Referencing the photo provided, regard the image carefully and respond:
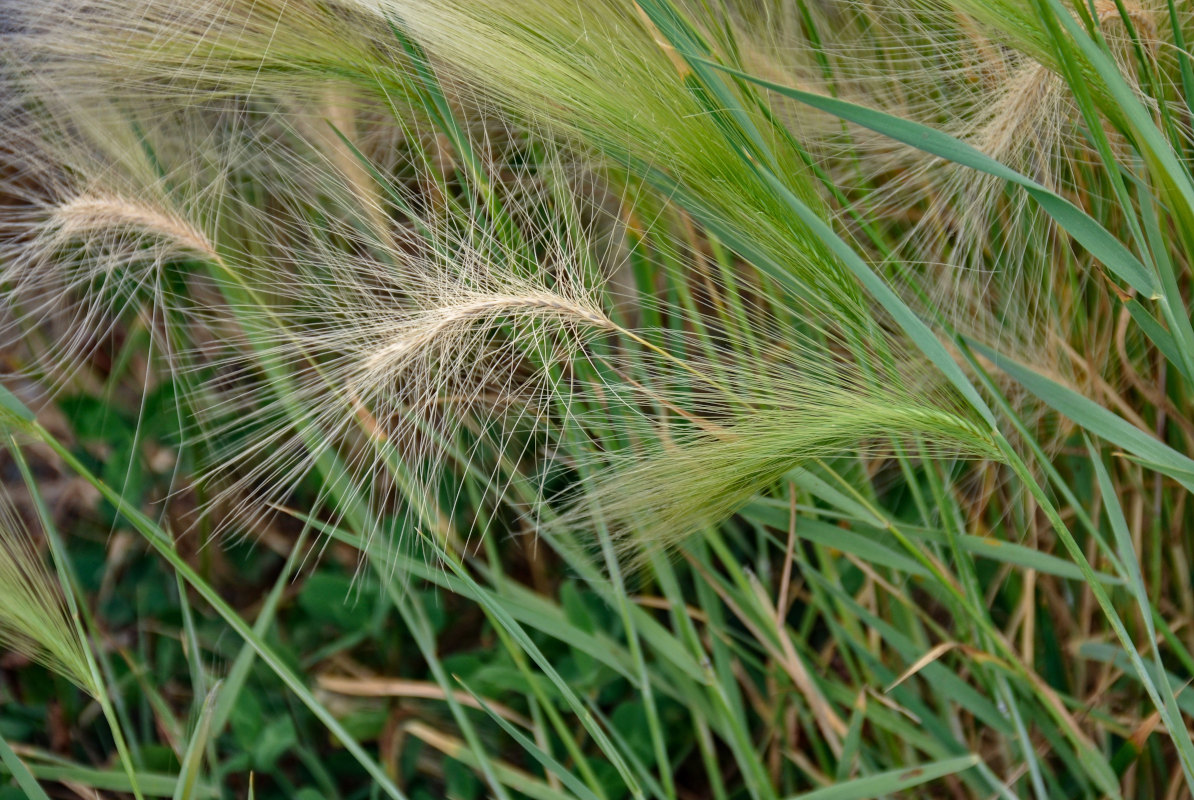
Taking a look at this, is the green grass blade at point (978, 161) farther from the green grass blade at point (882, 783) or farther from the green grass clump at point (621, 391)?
Result: the green grass blade at point (882, 783)

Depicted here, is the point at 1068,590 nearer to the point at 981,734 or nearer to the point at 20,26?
the point at 981,734

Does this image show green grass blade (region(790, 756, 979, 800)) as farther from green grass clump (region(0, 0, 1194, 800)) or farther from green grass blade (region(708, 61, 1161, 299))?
green grass blade (region(708, 61, 1161, 299))

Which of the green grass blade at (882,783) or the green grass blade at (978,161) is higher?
the green grass blade at (978,161)

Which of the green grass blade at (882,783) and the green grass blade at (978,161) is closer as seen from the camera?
the green grass blade at (978,161)

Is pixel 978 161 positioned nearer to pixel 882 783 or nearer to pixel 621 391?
pixel 621 391

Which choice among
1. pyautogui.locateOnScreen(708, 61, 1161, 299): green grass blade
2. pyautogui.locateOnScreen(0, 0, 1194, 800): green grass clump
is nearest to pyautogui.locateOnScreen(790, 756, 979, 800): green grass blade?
pyautogui.locateOnScreen(0, 0, 1194, 800): green grass clump

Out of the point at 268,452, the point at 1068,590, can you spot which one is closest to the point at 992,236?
the point at 1068,590

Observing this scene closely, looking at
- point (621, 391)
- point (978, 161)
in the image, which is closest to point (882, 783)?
point (621, 391)

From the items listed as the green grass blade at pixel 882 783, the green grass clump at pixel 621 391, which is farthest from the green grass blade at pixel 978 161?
the green grass blade at pixel 882 783
